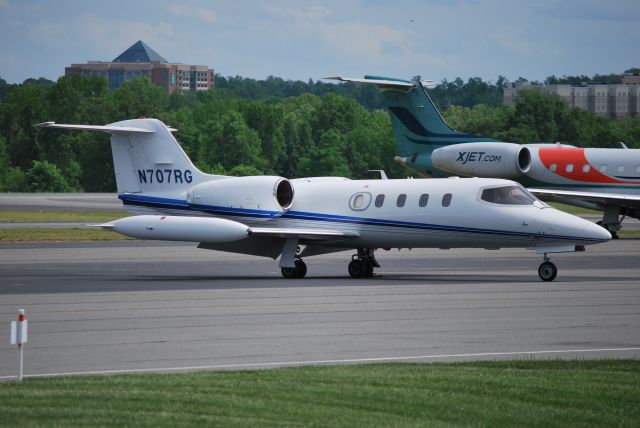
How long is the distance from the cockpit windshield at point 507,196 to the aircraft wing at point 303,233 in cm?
321

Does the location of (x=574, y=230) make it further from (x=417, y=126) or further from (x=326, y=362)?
(x=417, y=126)

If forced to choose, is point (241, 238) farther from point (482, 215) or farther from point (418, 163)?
point (418, 163)

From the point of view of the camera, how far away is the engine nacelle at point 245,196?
3020 cm

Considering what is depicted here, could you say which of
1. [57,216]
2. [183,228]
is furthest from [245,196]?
[57,216]

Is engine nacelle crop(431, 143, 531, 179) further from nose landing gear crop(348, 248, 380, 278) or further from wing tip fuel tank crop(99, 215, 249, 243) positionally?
wing tip fuel tank crop(99, 215, 249, 243)

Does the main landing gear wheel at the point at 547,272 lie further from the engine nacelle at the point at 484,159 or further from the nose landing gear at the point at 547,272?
the engine nacelle at the point at 484,159

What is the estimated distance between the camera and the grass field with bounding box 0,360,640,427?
11469 mm

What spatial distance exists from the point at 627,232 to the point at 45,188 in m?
62.3

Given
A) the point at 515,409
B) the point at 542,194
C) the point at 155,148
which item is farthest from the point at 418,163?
the point at 515,409

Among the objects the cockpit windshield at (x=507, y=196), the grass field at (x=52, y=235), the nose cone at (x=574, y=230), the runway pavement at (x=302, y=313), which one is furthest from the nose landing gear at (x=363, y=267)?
the grass field at (x=52, y=235)

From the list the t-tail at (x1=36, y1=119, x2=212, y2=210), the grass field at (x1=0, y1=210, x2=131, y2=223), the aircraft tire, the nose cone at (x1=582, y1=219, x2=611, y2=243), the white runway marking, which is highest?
the t-tail at (x1=36, y1=119, x2=212, y2=210)

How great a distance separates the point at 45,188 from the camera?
104m

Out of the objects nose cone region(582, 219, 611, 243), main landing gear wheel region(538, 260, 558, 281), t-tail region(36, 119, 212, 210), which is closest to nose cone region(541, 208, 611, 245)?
nose cone region(582, 219, 611, 243)

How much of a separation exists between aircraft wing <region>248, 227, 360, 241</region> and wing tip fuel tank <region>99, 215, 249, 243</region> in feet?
1.59
